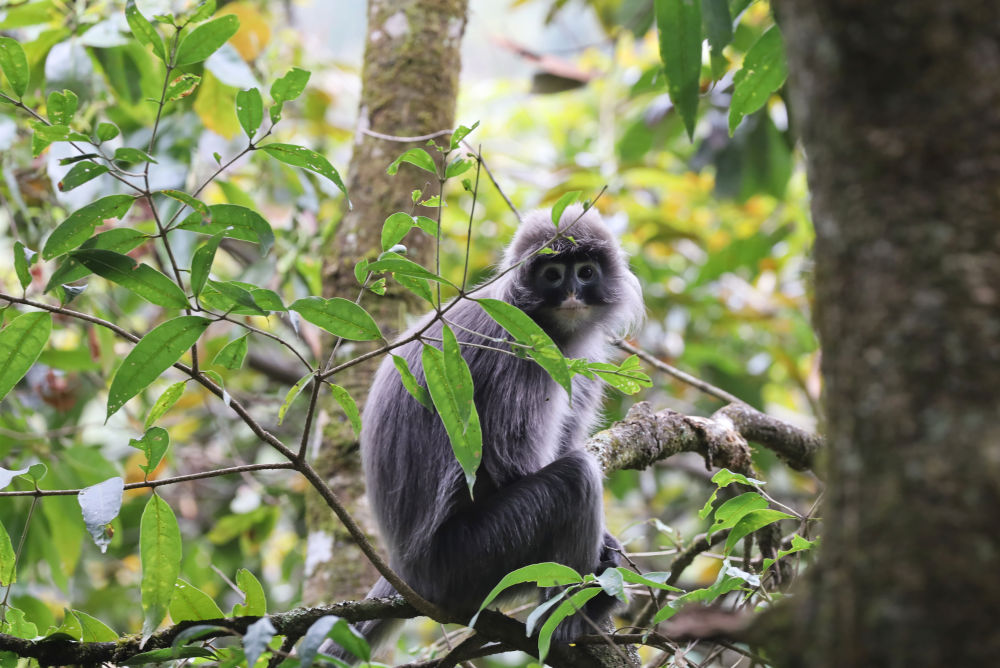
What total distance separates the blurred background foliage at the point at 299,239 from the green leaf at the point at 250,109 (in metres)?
1.05

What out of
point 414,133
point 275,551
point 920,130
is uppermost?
point 414,133

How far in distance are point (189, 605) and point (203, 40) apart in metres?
1.22

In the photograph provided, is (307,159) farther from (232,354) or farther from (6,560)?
(6,560)

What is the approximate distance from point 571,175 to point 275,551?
165 inches

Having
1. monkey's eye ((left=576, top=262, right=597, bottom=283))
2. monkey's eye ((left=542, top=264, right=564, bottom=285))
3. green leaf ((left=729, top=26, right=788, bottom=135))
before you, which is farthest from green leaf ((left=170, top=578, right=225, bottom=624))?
monkey's eye ((left=576, top=262, right=597, bottom=283))

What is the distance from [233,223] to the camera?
5.54ft

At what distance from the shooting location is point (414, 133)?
11.9ft

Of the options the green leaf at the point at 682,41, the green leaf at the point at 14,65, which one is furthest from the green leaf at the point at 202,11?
the green leaf at the point at 682,41

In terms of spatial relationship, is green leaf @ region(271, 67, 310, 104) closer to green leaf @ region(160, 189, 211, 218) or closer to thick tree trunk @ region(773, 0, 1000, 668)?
green leaf @ region(160, 189, 211, 218)

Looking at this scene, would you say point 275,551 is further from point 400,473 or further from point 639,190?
point 400,473

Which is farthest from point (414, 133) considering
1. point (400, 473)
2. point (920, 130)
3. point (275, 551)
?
point (275, 551)

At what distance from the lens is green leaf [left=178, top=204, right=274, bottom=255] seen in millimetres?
1657

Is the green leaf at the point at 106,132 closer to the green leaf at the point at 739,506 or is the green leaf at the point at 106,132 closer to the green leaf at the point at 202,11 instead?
the green leaf at the point at 202,11

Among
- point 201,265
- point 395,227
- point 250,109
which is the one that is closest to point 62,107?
point 250,109
